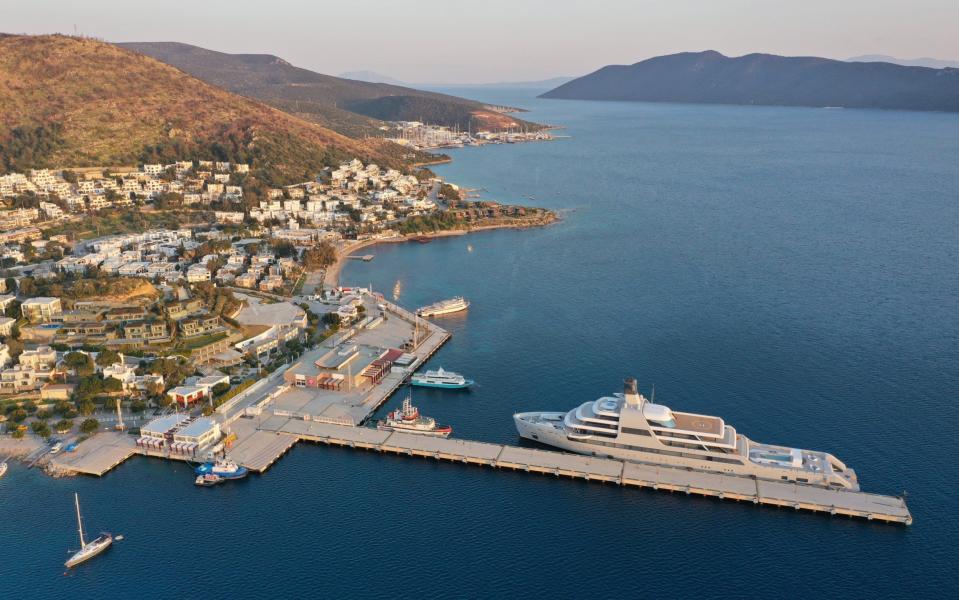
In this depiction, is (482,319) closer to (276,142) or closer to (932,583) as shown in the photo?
(932,583)

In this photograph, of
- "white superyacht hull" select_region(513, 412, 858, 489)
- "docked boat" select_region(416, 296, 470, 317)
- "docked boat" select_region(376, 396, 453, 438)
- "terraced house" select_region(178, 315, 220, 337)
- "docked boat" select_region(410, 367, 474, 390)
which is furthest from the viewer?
"docked boat" select_region(416, 296, 470, 317)

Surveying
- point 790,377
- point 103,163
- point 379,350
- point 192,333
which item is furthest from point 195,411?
point 103,163

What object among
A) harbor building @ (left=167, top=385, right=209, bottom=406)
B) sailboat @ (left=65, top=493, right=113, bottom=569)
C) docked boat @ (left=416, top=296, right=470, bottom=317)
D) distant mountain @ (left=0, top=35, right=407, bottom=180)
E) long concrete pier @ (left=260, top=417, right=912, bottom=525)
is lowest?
sailboat @ (left=65, top=493, right=113, bottom=569)

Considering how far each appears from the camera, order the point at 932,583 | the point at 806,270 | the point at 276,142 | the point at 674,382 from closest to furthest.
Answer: the point at 932,583 < the point at 674,382 < the point at 806,270 < the point at 276,142

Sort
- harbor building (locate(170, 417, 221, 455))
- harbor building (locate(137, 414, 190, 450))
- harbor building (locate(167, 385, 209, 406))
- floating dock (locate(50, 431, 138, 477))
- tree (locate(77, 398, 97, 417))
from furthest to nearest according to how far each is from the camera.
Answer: harbor building (locate(167, 385, 209, 406)), tree (locate(77, 398, 97, 417)), harbor building (locate(137, 414, 190, 450)), harbor building (locate(170, 417, 221, 455)), floating dock (locate(50, 431, 138, 477))

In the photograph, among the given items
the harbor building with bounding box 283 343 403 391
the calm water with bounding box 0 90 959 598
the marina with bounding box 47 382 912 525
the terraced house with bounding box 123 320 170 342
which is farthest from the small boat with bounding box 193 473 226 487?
the terraced house with bounding box 123 320 170 342

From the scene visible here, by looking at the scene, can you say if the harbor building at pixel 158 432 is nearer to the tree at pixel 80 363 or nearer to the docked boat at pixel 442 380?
the tree at pixel 80 363

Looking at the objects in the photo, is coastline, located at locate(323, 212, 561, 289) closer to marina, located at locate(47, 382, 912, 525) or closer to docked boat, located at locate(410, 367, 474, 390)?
docked boat, located at locate(410, 367, 474, 390)
